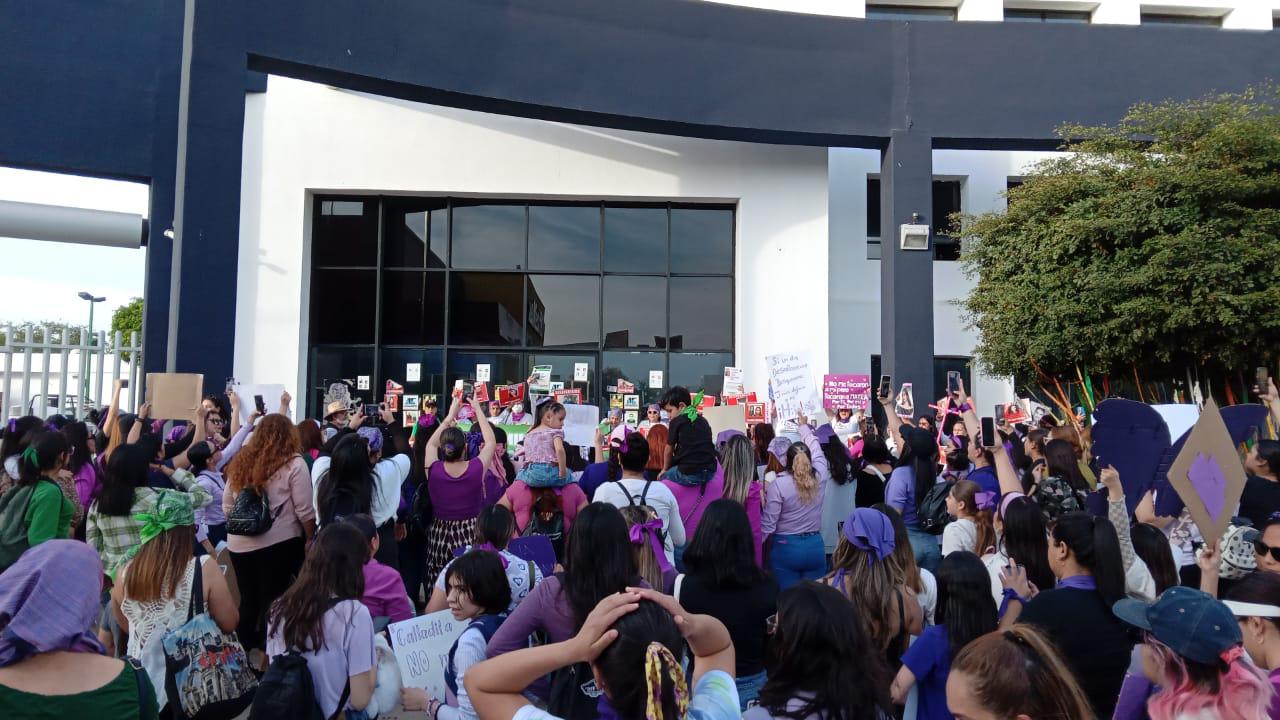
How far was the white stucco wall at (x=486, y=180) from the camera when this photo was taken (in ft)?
48.8

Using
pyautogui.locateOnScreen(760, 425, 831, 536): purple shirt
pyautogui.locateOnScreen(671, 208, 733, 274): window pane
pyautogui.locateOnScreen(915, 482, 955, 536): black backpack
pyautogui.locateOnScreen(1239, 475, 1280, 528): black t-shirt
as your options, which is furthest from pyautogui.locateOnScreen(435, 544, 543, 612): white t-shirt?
pyautogui.locateOnScreen(671, 208, 733, 274): window pane

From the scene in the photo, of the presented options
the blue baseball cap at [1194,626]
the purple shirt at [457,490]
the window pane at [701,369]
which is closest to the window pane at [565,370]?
the window pane at [701,369]

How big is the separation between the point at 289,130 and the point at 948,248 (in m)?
13.3

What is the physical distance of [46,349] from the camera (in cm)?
1292

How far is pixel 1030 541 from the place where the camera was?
3.97 metres

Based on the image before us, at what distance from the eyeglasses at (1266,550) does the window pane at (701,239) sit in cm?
1305

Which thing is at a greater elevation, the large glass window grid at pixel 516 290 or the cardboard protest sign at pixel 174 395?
the large glass window grid at pixel 516 290

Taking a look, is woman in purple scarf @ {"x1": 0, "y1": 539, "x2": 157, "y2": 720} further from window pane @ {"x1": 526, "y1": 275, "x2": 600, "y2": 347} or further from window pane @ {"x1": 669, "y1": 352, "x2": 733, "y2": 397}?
window pane @ {"x1": 669, "y1": 352, "x2": 733, "y2": 397}

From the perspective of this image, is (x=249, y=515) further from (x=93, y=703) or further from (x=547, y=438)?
(x=93, y=703)

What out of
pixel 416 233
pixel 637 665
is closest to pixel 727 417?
pixel 637 665

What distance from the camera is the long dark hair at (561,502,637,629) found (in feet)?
9.66

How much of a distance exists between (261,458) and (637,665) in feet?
13.3

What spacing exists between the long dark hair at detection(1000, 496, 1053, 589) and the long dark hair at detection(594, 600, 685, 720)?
2.51m

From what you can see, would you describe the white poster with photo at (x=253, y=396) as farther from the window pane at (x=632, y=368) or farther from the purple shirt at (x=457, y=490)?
the window pane at (x=632, y=368)
